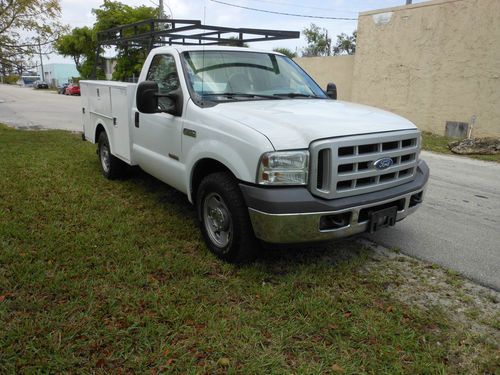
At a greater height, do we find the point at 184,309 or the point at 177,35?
the point at 177,35

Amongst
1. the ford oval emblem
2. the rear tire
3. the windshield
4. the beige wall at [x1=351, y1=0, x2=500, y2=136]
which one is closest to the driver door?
the windshield

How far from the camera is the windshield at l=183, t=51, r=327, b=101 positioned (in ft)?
13.6

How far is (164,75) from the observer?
4660 millimetres

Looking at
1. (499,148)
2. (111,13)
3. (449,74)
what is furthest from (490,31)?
Result: (111,13)

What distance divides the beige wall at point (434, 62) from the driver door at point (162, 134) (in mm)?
10848

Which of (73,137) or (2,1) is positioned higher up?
(2,1)

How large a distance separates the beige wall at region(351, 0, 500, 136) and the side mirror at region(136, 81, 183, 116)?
36.5 ft

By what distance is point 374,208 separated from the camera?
342cm

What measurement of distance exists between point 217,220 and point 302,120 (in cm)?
117

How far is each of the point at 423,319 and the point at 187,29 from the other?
3.97 meters

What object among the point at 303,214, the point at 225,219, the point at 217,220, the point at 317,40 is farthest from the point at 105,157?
the point at 317,40

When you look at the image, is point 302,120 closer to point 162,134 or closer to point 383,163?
point 383,163

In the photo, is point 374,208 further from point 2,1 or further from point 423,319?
point 2,1

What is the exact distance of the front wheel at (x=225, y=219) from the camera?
3393mm
